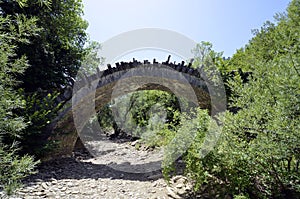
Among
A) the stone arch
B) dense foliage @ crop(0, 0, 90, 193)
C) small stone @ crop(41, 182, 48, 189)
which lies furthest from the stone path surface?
the stone arch

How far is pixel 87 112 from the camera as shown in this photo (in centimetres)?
513

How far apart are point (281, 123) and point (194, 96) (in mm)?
3518

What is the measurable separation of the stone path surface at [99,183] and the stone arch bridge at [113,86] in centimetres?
58

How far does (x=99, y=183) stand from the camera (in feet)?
11.3

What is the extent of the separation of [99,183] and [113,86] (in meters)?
2.04

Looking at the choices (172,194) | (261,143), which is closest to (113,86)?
(172,194)

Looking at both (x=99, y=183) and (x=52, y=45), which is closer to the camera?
(x=99, y=183)

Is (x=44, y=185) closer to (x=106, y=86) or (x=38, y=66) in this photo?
(x=106, y=86)

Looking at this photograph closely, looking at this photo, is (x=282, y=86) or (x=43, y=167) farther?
(x=43, y=167)

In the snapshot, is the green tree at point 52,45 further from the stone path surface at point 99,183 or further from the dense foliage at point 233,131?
the stone path surface at point 99,183

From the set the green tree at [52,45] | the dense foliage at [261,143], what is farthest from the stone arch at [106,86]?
the dense foliage at [261,143]

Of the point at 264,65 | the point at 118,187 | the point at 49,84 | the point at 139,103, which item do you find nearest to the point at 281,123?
the point at 264,65

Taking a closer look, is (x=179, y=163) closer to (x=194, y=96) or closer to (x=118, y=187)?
(x=118, y=187)

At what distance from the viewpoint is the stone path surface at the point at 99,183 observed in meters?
2.79
